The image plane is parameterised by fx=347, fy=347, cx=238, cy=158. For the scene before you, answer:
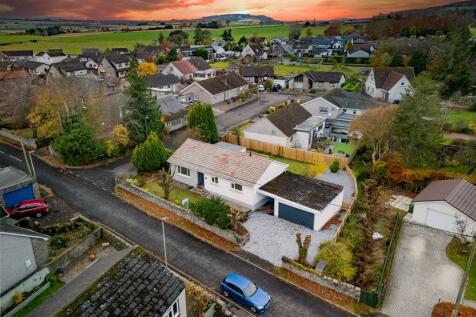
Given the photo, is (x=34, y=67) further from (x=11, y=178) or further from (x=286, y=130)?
(x=286, y=130)

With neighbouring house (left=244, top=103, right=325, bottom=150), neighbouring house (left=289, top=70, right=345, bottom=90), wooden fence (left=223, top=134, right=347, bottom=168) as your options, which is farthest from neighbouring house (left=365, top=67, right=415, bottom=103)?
wooden fence (left=223, top=134, right=347, bottom=168)

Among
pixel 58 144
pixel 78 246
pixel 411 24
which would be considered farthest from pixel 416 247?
pixel 411 24

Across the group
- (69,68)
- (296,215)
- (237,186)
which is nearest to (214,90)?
(237,186)

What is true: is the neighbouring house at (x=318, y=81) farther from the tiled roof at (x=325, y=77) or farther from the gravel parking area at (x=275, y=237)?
the gravel parking area at (x=275, y=237)

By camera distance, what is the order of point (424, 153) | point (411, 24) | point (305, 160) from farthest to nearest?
point (411, 24) < point (305, 160) < point (424, 153)

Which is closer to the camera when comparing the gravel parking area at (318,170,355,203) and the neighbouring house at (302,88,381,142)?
the gravel parking area at (318,170,355,203)

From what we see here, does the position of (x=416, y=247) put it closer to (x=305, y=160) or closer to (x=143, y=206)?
(x=305, y=160)

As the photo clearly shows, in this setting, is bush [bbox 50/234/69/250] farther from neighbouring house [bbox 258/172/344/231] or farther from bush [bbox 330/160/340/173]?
bush [bbox 330/160/340/173]
